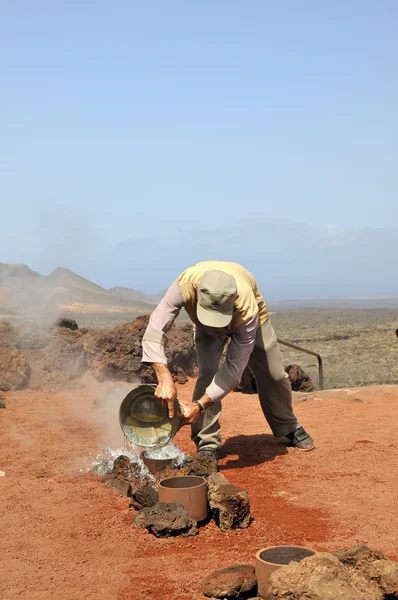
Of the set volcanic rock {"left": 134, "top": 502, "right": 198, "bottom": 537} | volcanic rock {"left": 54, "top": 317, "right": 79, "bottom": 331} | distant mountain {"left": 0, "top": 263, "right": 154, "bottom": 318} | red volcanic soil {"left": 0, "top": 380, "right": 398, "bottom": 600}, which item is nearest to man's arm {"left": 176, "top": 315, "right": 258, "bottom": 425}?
red volcanic soil {"left": 0, "top": 380, "right": 398, "bottom": 600}

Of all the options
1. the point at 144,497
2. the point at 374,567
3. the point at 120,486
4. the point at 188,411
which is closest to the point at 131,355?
the point at 120,486

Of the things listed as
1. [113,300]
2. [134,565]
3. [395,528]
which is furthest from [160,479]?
[113,300]

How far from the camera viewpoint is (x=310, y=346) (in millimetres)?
24391

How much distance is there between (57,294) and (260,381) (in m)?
49.2

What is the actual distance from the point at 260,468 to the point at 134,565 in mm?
2396

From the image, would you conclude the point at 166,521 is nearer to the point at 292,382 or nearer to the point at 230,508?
the point at 230,508

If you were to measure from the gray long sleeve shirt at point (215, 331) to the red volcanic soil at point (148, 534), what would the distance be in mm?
880

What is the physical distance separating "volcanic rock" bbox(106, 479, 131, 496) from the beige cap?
1.44 metres

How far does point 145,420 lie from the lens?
233 inches

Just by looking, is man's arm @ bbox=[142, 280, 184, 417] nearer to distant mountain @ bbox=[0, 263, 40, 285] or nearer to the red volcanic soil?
the red volcanic soil

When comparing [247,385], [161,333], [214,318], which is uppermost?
[214,318]

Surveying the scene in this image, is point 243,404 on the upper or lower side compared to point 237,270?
lower

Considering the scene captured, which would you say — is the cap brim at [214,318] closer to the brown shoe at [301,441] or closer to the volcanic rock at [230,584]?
the volcanic rock at [230,584]

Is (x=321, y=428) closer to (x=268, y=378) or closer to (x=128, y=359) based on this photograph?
(x=268, y=378)
